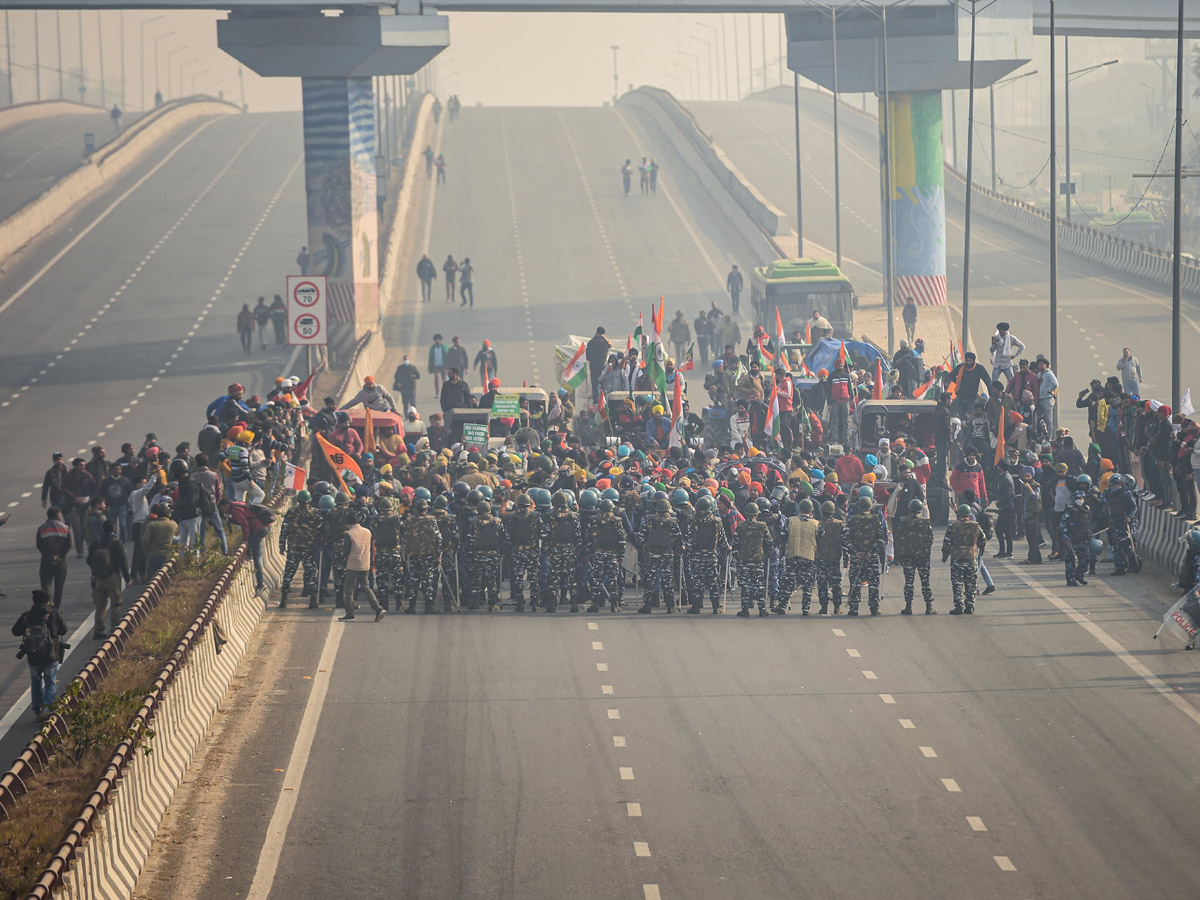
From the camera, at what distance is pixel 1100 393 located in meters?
29.2

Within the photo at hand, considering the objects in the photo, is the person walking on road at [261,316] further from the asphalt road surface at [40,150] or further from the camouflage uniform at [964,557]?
the camouflage uniform at [964,557]

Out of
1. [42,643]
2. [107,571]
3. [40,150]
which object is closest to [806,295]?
[107,571]

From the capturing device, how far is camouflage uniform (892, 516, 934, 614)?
2284cm

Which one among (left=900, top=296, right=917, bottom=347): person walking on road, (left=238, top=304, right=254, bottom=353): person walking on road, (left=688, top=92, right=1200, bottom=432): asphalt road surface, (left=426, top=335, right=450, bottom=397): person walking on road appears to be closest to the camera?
(left=426, top=335, right=450, bottom=397): person walking on road

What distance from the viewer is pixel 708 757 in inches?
675

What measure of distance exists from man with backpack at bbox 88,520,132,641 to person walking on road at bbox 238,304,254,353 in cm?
2703

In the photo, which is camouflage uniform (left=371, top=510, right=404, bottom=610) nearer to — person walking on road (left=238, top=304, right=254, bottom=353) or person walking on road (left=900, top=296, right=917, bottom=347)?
person walking on road (left=238, top=304, right=254, bottom=353)

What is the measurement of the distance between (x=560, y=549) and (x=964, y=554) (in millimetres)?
5094

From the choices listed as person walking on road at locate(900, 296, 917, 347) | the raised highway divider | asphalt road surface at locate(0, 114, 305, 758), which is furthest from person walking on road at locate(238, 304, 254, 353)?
person walking on road at locate(900, 296, 917, 347)

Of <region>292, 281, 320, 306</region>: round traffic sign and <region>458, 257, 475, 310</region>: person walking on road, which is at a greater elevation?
<region>458, 257, 475, 310</region>: person walking on road

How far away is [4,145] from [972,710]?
283 ft

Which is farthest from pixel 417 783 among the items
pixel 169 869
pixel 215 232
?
pixel 215 232

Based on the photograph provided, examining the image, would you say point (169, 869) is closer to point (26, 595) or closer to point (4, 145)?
point (26, 595)

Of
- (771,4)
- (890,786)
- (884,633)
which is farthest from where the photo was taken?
(771,4)
